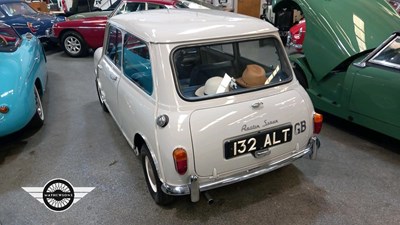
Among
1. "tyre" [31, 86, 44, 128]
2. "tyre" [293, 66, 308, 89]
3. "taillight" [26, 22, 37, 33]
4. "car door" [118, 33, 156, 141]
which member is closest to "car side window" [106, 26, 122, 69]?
"car door" [118, 33, 156, 141]

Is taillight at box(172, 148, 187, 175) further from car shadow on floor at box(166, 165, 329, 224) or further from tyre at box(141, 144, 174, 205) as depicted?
car shadow on floor at box(166, 165, 329, 224)

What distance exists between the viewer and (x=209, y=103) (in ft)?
7.06

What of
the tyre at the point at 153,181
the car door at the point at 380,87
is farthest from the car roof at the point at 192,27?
the car door at the point at 380,87

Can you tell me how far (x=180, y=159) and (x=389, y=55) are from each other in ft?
8.43

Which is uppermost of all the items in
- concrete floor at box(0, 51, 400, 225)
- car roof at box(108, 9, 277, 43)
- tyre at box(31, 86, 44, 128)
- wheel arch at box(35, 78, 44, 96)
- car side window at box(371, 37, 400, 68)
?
car roof at box(108, 9, 277, 43)

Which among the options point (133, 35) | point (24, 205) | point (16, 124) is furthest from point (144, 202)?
point (16, 124)

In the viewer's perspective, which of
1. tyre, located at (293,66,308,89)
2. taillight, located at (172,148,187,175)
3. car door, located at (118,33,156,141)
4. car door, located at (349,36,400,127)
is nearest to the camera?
taillight, located at (172,148,187,175)

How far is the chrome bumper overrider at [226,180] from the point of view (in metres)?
2.05

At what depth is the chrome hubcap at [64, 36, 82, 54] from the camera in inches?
286

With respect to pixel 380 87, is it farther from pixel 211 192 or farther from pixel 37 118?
pixel 37 118

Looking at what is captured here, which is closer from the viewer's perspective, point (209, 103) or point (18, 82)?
point (209, 103)

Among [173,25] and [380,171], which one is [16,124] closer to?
[173,25]

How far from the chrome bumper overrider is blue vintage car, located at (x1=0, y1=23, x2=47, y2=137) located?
6.22 ft

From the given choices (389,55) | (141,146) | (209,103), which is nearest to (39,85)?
(141,146)
